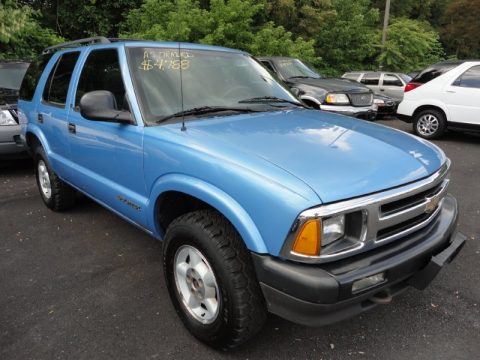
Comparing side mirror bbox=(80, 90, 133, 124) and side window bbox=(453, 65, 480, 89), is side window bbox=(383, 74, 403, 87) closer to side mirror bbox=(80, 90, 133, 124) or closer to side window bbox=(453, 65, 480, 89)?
side window bbox=(453, 65, 480, 89)

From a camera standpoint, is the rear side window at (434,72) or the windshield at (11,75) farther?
the rear side window at (434,72)

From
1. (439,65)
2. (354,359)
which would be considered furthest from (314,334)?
(439,65)

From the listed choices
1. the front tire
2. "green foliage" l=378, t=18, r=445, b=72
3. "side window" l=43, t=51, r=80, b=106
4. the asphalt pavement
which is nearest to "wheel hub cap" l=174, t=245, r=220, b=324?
the front tire

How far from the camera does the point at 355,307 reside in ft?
7.09

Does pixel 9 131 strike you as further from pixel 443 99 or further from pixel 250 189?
pixel 443 99

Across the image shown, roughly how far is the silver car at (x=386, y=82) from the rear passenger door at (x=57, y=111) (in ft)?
42.7

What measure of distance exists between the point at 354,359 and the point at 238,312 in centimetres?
81

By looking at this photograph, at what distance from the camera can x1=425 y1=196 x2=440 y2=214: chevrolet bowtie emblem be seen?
242cm

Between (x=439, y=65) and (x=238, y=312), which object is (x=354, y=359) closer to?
(x=238, y=312)

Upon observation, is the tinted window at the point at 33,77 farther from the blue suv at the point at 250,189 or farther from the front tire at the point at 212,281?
the front tire at the point at 212,281

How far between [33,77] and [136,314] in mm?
3468

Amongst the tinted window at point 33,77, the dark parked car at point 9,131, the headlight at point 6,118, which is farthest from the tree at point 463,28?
the tinted window at point 33,77

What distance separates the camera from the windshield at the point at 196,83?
2986mm

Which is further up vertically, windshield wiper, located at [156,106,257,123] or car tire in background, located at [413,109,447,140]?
windshield wiper, located at [156,106,257,123]
